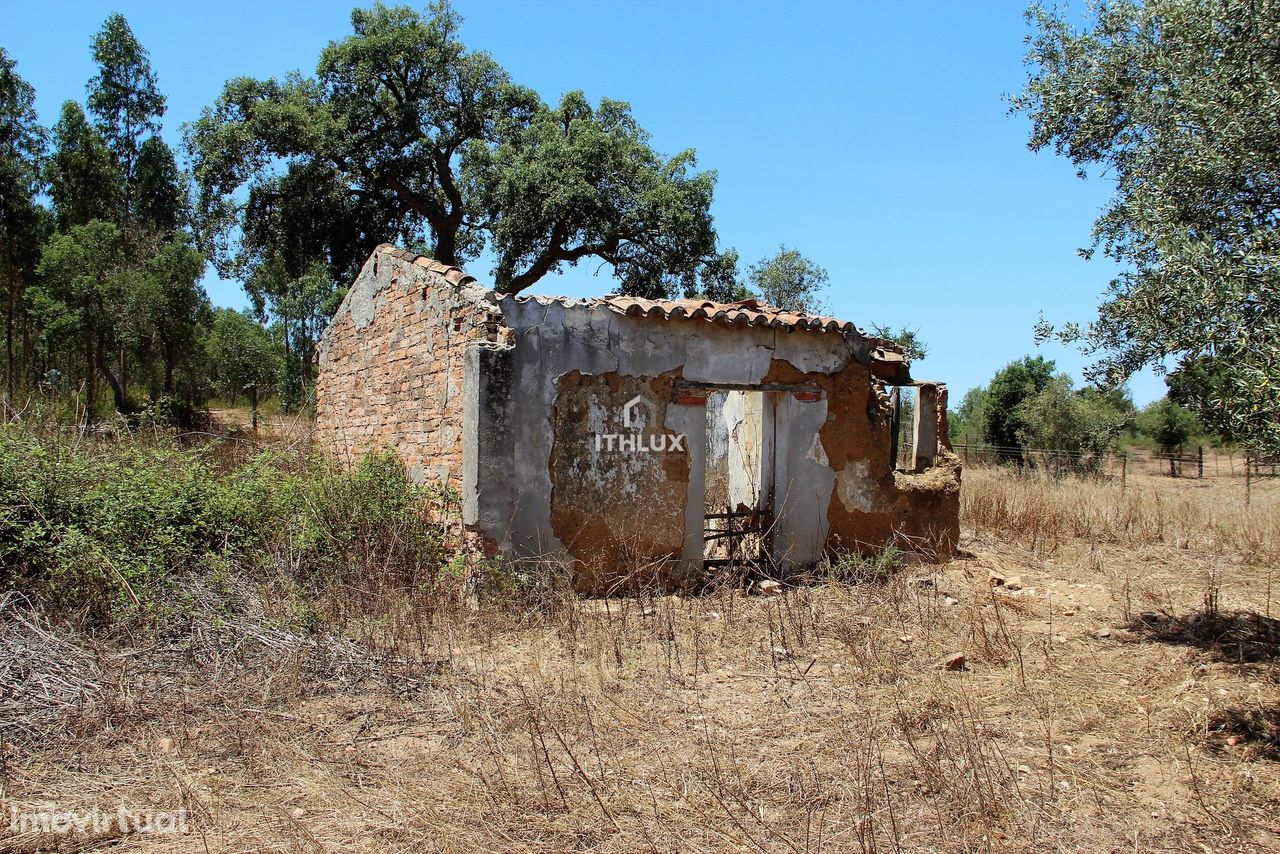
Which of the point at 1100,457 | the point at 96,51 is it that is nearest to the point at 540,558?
the point at 1100,457

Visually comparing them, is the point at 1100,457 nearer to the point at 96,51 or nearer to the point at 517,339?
the point at 517,339

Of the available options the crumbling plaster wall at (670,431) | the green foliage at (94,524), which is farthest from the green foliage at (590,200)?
the green foliage at (94,524)

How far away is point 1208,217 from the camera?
6016 millimetres

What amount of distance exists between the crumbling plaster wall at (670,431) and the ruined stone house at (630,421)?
2 centimetres

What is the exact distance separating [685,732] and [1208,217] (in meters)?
5.32

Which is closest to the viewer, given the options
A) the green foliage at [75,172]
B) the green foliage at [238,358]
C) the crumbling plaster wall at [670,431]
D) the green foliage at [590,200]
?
the crumbling plaster wall at [670,431]

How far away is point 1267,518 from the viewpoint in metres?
12.5

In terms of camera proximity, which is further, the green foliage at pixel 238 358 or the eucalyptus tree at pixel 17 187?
the green foliage at pixel 238 358

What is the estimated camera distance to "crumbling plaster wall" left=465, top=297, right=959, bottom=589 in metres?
7.42

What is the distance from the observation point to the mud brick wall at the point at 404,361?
7.58 m

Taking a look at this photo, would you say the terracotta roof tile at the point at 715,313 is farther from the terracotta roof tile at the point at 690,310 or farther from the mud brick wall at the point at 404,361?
the mud brick wall at the point at 404,361

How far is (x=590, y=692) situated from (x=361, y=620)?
196 cm

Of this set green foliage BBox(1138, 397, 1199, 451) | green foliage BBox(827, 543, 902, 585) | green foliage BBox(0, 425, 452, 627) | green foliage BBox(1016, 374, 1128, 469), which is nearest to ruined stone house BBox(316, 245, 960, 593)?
green foliage BBox(827, 543, 902, 585)

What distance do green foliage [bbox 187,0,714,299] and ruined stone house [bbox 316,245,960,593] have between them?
381 inches
